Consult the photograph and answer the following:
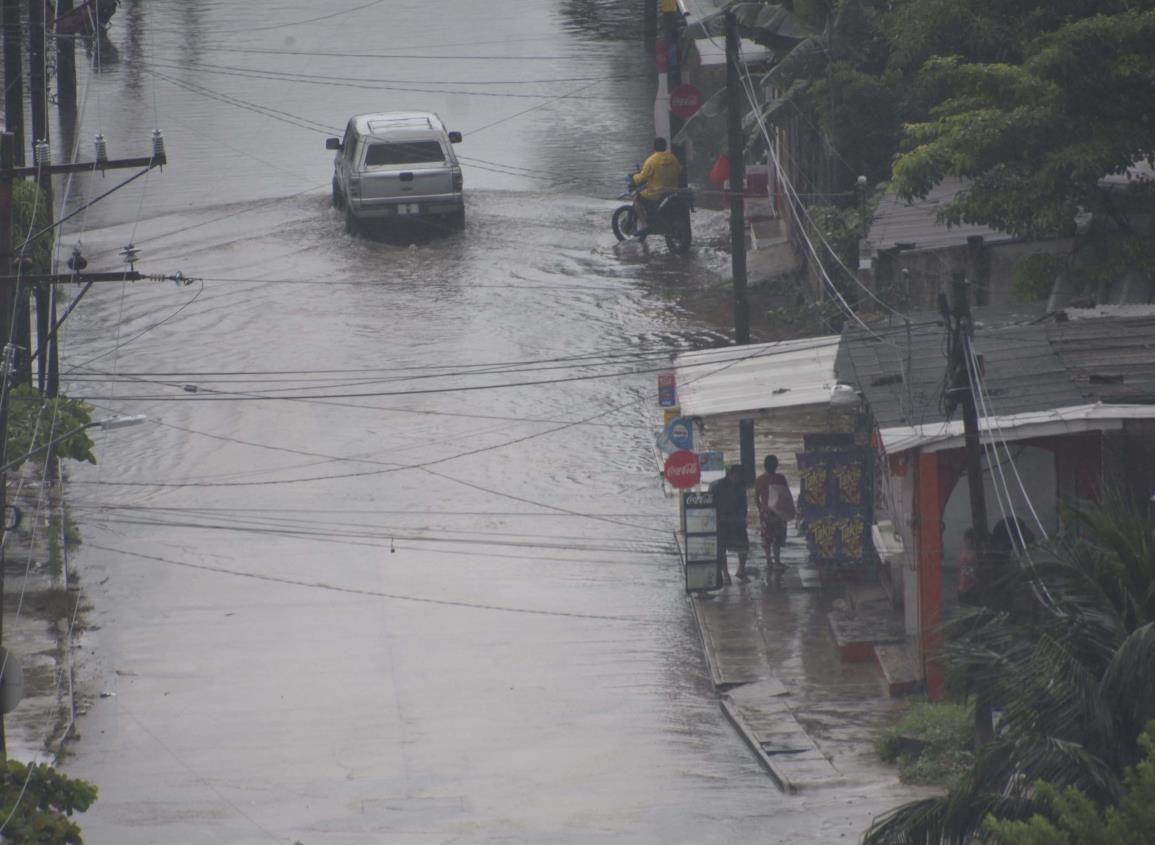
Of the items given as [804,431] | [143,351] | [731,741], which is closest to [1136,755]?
[731,741]

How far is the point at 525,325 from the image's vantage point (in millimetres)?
30938

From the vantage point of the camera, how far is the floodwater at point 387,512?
17.8 m

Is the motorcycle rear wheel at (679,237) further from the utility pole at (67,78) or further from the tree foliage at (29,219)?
the utility pole at (67,78)

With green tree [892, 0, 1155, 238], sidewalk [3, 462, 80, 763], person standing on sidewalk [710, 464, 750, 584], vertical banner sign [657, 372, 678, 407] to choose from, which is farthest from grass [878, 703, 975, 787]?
sidewalk [3, 462, 80, 763]

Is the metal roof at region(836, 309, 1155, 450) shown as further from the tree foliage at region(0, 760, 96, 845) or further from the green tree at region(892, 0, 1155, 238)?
the tree foliage at region(0, 760, 96, 845)

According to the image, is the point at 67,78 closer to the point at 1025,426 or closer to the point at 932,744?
the point at 1025,426

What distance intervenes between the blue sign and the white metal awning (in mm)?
4491

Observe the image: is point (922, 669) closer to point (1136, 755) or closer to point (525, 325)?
point (1136, 755)

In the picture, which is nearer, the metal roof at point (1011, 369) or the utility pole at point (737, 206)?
the metal roof at point (1011, 369)

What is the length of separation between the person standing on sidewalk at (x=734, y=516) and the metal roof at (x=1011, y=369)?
241 centimetres

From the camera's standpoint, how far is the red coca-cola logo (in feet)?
75.2

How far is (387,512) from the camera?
25359 millimetres

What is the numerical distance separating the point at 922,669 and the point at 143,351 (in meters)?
15.4

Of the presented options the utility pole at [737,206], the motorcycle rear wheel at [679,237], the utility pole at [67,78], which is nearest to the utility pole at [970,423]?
the utility pole at [737,206]
